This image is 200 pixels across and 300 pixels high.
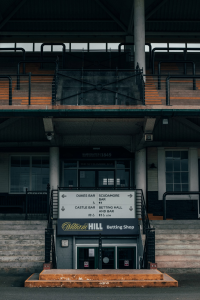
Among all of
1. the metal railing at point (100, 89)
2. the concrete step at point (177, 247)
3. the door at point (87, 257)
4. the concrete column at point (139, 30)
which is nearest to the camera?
the concrete step at point (177, 247)

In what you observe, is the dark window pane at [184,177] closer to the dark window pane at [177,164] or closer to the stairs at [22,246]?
the dark window pane at [177,164]

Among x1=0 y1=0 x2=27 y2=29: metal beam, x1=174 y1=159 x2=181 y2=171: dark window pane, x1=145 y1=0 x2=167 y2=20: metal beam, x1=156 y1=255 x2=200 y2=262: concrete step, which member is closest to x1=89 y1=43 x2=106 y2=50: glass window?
x1=145 y1=0 x2=167 y2=20: metal beam

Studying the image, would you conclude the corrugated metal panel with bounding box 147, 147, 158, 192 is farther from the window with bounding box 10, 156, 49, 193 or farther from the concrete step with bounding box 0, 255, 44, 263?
the concrete step with bounding box 0, 255, 44, 263

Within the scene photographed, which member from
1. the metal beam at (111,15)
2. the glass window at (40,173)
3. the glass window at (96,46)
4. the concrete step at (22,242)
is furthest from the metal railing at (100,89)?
the glass window at (96,46)

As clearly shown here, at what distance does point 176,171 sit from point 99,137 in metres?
4.09

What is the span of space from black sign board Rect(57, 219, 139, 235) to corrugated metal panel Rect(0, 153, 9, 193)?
563cm

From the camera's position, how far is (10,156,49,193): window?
60.3 feet

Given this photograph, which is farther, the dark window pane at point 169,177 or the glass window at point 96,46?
the glass window at point 96,46

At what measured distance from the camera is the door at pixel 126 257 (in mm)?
13930

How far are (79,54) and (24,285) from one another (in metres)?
15.4

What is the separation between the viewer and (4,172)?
722 inches

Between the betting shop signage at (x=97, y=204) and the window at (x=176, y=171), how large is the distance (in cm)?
486

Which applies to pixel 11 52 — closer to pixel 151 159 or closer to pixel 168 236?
pixel 151 159

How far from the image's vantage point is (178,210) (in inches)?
693
